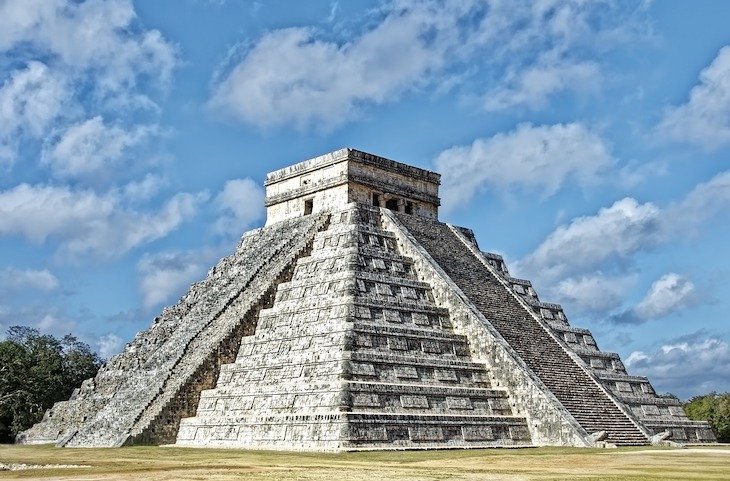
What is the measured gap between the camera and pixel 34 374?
33.0m

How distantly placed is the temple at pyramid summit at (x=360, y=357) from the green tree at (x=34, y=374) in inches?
235

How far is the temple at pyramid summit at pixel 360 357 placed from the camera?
721 inches

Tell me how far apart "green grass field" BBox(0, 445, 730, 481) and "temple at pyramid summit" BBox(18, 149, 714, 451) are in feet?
5.42

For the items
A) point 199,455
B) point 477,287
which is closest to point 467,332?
point 477,287

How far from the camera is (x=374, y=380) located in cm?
1855

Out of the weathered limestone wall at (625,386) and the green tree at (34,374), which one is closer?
the weathered limestone wall at (625,386)

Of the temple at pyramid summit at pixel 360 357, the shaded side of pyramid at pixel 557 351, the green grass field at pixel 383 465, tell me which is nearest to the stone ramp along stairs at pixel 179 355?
the temple at pyramid summit at pixel 360 357

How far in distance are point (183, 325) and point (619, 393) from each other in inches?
481

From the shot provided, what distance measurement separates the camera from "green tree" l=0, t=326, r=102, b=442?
3166 cm

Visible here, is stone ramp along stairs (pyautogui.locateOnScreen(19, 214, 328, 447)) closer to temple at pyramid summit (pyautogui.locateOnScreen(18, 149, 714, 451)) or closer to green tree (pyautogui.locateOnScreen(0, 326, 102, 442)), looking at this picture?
temple at pyramid summit (pyautogui.locateOnScreen(18, 149, 714, 451))

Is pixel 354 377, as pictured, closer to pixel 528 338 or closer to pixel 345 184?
pixel 528 338

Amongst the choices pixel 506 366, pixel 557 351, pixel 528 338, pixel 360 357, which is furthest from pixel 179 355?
pixel 557 351

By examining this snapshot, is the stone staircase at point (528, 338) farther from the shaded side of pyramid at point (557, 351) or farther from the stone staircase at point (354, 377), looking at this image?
the stone staircase at point (354, 377)

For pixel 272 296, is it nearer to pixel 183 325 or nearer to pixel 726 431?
pixel 183 325
